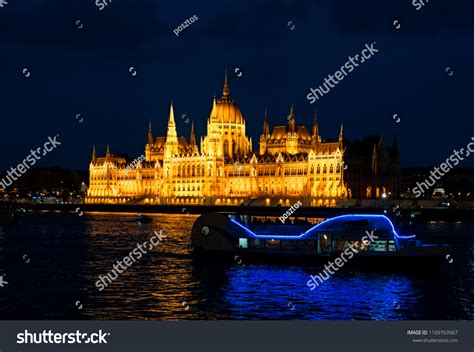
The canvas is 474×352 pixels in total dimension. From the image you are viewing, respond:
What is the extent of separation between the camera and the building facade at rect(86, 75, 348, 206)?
15775 centimetres

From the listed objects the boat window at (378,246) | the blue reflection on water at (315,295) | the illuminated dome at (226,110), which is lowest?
the blue reflection on water at (315,295)

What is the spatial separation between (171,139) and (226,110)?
675 inches

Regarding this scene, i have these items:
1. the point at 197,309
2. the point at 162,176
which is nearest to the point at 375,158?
the point at 162,176

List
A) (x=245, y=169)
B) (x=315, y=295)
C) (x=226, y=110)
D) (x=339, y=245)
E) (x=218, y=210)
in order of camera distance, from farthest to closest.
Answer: (x=226, y=110) → (x=245, y=169) → (x=218, y=210) → (x=339, y=245) → (x=315, y=295)

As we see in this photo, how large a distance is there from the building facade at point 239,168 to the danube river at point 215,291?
337 feet

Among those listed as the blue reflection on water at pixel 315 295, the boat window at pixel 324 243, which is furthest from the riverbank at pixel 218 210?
the blue reflection on water at pixel 315 295

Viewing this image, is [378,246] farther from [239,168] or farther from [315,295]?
[239,168]

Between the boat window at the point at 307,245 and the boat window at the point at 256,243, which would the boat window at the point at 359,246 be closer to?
the boat window at the point at 307,245

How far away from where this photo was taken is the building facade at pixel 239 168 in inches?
6211

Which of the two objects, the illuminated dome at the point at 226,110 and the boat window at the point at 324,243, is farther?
the illuminated dome at the point at 226,110

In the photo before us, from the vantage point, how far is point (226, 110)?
188m

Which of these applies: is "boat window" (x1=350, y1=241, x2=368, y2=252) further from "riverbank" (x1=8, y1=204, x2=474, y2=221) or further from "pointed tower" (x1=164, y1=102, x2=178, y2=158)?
"pointed tower" (x1=164, y1=102, x2=178, y2=158)

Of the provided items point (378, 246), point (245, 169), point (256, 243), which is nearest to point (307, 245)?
point (256, 243)

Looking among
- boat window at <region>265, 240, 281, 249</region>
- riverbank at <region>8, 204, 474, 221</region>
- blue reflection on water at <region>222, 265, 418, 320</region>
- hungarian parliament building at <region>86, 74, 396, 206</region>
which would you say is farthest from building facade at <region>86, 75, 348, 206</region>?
blue reflection on water at <region>222, 265, 418, 320</region>
